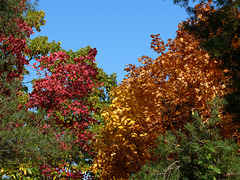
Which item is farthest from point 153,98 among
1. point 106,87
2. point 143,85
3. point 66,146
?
point 106,87

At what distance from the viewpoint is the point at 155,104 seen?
10.6m

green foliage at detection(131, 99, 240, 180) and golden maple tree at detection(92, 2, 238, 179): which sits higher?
golden maple tree at detection(92, 2, 238, 179)

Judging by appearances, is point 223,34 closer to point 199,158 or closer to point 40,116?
point 199,158

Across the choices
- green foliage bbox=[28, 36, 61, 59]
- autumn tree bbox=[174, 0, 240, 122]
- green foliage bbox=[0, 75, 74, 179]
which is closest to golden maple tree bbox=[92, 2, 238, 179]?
autumn tree bbox=[174, 0, 240, 122]

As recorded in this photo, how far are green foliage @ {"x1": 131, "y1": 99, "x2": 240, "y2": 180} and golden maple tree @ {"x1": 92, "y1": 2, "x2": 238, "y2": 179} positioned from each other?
2.50 metres

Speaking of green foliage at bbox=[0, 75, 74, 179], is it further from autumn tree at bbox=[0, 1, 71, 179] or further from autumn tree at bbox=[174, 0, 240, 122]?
autumn tree at bbox=[174, 0, 240, 122]

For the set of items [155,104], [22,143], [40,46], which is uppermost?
[40,46]

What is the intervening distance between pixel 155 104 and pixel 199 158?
421cm

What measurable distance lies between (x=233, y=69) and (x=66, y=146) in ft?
20.6

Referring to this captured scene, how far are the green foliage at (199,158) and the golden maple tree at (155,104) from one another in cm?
250

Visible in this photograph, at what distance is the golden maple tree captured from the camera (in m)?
9.98

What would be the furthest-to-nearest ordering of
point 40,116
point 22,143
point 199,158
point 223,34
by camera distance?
point 223,34 → point 40,116 → point 22,143 → point 199,158

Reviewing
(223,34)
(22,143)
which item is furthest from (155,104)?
(22,143)

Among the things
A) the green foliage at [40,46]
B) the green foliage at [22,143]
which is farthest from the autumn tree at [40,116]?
the green foliage at [40,46]
